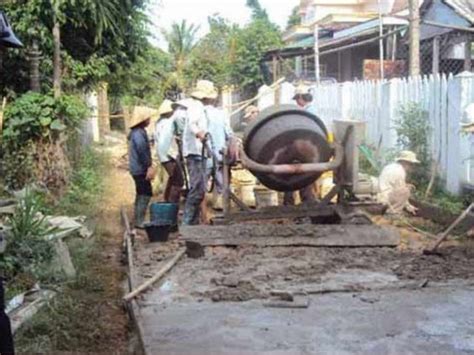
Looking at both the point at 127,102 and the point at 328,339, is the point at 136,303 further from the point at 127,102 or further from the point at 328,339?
the point at 127,102

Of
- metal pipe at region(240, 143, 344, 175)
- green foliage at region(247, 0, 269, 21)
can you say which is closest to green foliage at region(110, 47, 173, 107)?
metal pipe at region(240, 143, 344, 175)

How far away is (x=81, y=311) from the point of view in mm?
6172

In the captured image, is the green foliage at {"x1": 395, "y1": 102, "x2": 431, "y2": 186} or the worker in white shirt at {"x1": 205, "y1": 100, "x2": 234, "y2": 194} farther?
the green foliage at {"x1": 395, "y1": 102, "x2": 431, "y2": 186}

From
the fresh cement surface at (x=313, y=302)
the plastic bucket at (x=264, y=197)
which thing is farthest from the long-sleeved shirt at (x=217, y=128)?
the fresh cement surface at (x=313, y=302)

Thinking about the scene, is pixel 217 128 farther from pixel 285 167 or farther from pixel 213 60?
pixel 213 60

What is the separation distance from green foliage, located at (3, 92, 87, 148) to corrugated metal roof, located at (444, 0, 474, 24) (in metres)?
7.57

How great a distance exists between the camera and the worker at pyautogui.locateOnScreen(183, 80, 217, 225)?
8914 mm

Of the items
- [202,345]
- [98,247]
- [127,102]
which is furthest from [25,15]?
[127,102]

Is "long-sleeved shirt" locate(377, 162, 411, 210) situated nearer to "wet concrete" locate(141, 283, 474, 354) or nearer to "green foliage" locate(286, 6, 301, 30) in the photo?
"wet concrete" locate(141, 283, 474, 354)

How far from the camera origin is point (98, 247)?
8812 millimetres

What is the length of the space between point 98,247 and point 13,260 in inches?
88.3

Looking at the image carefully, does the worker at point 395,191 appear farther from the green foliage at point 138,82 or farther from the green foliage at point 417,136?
the green foliage at point 138,82

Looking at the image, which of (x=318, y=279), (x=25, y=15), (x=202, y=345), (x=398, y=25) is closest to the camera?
(x=202, y=345)

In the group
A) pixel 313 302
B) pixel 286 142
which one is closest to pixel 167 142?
pixel 286 142
